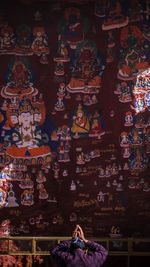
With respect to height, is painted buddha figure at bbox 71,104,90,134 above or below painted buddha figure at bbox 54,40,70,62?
below

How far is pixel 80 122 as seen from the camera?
6.55m

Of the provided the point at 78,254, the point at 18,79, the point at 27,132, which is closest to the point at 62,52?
the point at 18,79

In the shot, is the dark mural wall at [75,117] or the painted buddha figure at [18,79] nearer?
the dark mural wall at [75,117]

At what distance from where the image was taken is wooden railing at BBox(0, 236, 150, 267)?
241 inches

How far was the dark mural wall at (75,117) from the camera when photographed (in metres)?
6.38

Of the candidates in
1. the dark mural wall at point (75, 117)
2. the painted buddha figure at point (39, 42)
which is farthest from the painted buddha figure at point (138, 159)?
the painted buddha figure at point (39, 42)

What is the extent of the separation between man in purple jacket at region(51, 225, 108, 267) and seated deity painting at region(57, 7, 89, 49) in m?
4.33

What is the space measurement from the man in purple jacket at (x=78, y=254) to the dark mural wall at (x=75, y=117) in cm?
214

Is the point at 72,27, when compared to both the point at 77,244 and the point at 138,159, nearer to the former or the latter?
the point at 138,159

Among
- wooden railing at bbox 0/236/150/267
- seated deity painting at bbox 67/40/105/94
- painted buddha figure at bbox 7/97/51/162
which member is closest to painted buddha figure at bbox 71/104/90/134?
seated deity painting at bbox 67/40/105/94

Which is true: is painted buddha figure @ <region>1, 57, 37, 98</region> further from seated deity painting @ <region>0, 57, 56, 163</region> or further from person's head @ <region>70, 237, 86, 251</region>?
person's head @ <region>70, 237, 86, 251</region>

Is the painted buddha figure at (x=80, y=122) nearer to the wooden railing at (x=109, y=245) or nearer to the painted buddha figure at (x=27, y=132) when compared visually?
the painted buddha figure at (x=27, y=132)

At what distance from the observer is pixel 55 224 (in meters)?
6.39

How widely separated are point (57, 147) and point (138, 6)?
3.61 m
